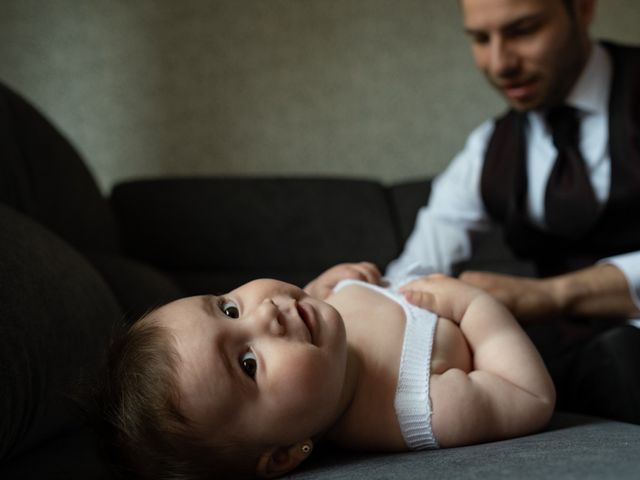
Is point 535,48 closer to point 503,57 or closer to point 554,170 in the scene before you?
point 503,57

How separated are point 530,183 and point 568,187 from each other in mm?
114

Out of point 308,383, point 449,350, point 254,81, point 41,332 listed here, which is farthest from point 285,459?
point 254,81

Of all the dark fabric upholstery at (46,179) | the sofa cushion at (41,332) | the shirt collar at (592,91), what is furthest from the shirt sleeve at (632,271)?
the dark fabric upholstery at (46,179)

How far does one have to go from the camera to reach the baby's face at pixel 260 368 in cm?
72

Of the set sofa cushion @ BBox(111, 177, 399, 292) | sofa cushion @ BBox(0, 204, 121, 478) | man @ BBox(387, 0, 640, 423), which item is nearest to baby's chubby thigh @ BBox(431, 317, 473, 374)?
man @ BBox(387, 0, 640, 423)

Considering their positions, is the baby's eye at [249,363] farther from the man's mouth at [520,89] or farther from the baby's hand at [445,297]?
the man's mouth at [520,89]

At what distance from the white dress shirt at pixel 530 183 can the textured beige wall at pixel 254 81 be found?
109cm

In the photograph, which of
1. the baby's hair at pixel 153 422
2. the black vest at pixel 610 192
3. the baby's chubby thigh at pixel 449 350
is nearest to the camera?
the baby's hair at pixel 153 422

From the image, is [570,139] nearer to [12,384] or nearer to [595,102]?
[595,102]

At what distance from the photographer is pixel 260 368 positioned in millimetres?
749

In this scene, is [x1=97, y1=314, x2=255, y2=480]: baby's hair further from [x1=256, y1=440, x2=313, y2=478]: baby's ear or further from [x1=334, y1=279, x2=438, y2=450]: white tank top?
[x1=334, y1=279, x2=438, y2=450]: white tank top

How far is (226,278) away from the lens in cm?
217

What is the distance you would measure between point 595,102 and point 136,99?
1809 millimetres

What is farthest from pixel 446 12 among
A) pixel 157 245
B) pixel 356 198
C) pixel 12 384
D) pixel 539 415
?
pixel 12 384
